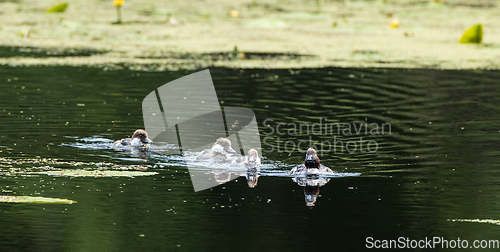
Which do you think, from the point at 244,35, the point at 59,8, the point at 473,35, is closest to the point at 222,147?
the point at 244,35

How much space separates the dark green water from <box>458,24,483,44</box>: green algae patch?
14.4 feet

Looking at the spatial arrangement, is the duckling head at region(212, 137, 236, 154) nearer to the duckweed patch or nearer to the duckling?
the duckling

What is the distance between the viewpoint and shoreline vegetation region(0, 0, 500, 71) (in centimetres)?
1572

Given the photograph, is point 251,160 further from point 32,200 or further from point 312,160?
point 32,200

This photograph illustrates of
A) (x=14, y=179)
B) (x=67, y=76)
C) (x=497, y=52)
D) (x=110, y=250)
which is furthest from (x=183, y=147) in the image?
(x=497, y=52)

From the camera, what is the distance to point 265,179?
744cm

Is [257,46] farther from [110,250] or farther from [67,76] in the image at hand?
[110,250]

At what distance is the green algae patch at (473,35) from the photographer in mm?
17484

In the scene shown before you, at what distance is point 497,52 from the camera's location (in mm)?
16656

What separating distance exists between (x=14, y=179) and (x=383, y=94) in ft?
25.0

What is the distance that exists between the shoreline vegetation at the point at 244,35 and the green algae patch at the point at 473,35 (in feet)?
1.30

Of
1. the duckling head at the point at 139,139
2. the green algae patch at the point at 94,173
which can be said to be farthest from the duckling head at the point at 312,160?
the duckling head at the point at 139,139

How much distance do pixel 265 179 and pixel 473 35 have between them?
12.0m

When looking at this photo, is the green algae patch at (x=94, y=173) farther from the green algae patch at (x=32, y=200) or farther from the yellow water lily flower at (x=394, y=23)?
the yellow water lily flower at (x=394, y=23)
